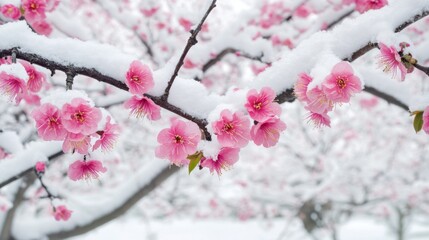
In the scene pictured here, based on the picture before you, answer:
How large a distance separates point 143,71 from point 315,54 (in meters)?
0.70

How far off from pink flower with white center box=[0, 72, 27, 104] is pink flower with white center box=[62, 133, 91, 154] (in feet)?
0.97

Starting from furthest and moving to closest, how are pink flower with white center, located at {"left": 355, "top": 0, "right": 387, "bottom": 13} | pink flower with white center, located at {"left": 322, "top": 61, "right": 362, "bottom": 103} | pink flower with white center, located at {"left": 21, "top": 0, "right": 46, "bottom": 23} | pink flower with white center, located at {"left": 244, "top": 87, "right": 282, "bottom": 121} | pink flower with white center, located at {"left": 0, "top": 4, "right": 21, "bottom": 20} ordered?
pink flower with white center, located at {"left": 355, "top": 0, "right": 387, "bottom": 13} → pink flower with white center, located at {"left": 21, "top": 0, "right": 46, "bottom": 23} → pink flower with white center, located at {"left": 0, "top": 4, "right": 21, "bottom": 20} → pink flower with white center, located at {"left": 244, "top": 87, "right": 282, "bottom": 121} → pink flower with white center, located at {"left": 322, "top": 61, "right": 362, "bottom": 103}

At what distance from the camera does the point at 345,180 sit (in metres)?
9.55

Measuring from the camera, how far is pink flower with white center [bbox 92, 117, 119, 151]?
137 cm

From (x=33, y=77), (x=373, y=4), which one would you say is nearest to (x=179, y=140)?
(x=33, y=77)

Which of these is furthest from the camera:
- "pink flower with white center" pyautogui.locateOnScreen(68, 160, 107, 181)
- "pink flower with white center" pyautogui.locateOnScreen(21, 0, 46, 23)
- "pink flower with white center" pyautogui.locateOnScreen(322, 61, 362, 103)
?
"pink flower with white center" pyautogui.locateOnScreen(21, 0, 46, 23)

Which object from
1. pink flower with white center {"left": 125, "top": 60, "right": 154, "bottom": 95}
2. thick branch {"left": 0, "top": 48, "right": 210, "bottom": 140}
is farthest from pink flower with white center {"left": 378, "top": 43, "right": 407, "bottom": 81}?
pink flower with white center {"left": 125, "top": 60, "right": 154, "bottom": 95}

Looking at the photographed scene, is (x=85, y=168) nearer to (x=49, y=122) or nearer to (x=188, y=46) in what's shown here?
(x=49, y=122)

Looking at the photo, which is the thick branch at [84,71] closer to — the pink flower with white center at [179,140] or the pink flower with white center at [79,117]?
the pink flower with white center at [179,140]

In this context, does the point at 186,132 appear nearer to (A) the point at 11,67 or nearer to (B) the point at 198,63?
(A) the point at 11,67

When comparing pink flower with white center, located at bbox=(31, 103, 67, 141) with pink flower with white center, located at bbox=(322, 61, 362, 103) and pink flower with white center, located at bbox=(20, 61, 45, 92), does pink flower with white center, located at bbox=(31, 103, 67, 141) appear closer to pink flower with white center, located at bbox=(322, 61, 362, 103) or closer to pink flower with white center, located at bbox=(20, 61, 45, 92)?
pink flower with white center, located at bbox=(20, 61, 45, 92)

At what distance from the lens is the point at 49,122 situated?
128 cm

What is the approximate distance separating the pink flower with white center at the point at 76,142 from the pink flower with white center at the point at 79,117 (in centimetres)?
4

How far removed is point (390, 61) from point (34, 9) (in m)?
1.88
